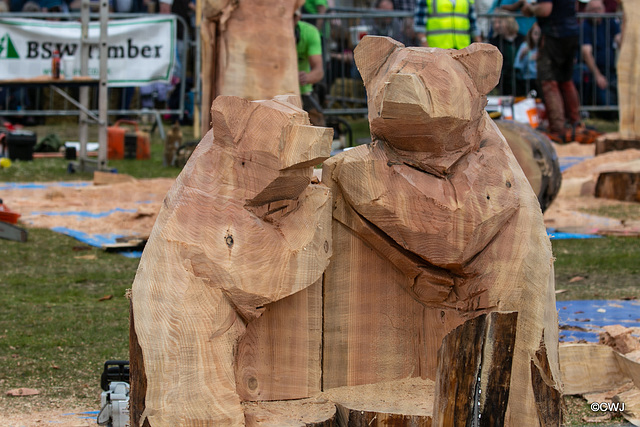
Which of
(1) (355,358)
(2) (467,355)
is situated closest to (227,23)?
(1) (355,358)

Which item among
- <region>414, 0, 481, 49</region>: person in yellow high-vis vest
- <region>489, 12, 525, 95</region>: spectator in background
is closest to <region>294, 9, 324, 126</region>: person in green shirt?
<region>414, 0, 481, 49</region>: person in yellow high-vis vest

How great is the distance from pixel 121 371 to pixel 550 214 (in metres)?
5.28

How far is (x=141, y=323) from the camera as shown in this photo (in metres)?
2.27

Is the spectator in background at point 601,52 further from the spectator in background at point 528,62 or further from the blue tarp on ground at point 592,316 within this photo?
the blue tarp on ground at point 592,316

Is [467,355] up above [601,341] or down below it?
above

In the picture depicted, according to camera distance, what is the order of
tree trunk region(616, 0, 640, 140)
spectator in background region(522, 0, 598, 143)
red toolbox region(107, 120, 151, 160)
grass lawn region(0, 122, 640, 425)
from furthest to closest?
red toolbox region(107, 120, 151, 160)
spectator in background region(522, 0, 598, 143)
tree trunk region(616, 0, 640, 140)
grass lawn region(0, 122, 640, 425)

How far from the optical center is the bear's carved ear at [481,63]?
100 inches

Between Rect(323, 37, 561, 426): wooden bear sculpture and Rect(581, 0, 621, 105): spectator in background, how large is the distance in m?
11.8

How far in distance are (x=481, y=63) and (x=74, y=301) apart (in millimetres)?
3228

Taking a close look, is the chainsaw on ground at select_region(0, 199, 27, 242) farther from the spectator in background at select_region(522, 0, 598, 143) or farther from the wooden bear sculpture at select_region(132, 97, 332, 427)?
the spectator in background at select_region(522, 0, 598, 143)

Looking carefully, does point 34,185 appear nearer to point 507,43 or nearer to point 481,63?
point 481,63

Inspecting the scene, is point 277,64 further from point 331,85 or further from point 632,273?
point 331,85

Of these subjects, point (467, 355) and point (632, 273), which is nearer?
point (467, 355)

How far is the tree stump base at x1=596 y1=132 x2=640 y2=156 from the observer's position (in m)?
9.98
